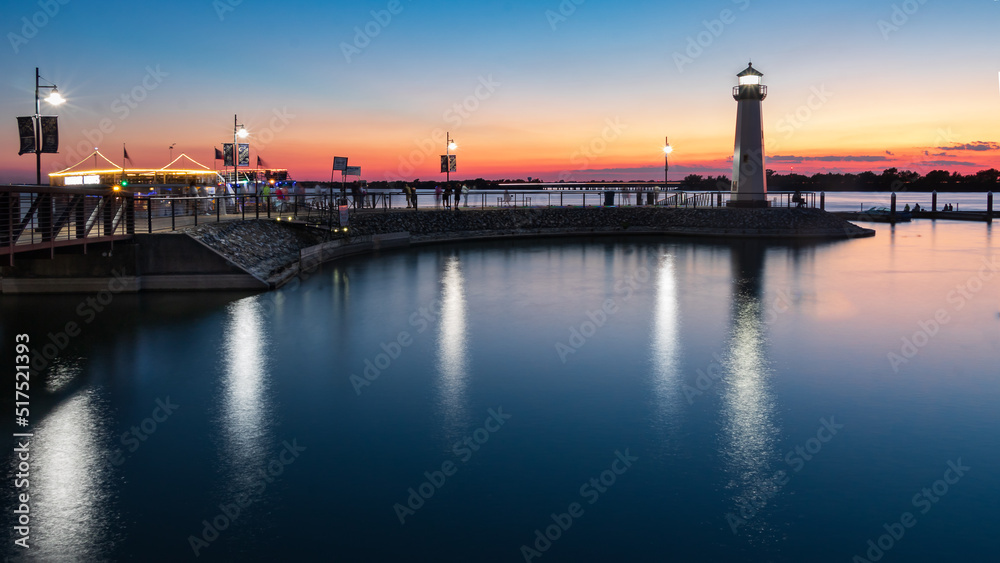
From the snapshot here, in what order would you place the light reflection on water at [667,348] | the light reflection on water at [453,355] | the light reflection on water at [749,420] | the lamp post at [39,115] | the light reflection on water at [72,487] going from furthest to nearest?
the lamp post at [39,115] < the light reflection on water at [667,348] < the light reflection on water at [453,355] < the light reflection on water at [749,420] < the light reflection on water at [72,487]

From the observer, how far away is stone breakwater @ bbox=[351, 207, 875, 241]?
44562 mm

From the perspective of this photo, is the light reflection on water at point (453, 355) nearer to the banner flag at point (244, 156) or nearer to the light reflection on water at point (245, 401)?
the light reflection on water at point (245, 401)

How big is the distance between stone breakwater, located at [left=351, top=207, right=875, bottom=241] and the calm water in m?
24.0

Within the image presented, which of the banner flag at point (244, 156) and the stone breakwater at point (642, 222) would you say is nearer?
the stone breakwater at point (642, 222)

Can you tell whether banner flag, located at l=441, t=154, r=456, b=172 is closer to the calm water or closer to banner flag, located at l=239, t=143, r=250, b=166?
banner flag, located at l=239, t=143, r=250, b=166

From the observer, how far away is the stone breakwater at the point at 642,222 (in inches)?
1754

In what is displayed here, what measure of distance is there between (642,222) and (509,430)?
40.1 metres

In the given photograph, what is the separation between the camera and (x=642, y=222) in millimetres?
48500

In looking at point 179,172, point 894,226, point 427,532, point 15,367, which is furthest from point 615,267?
point 894,226

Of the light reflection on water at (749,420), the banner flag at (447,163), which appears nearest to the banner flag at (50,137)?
the light reflection on water at (749,420)

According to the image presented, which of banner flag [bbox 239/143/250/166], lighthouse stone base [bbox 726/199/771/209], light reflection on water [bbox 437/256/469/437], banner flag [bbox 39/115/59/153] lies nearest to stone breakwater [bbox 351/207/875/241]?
lighthouse stone base [bbox 726/199/771/209]

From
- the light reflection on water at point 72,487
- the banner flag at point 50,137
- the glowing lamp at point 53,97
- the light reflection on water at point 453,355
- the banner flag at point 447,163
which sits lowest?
the light reflection on water at point 72,487

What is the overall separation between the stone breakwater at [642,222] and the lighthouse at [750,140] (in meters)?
2.16

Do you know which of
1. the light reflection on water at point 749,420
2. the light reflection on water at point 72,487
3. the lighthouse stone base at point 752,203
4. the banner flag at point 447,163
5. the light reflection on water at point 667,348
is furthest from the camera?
the banner flag at point 447,163
